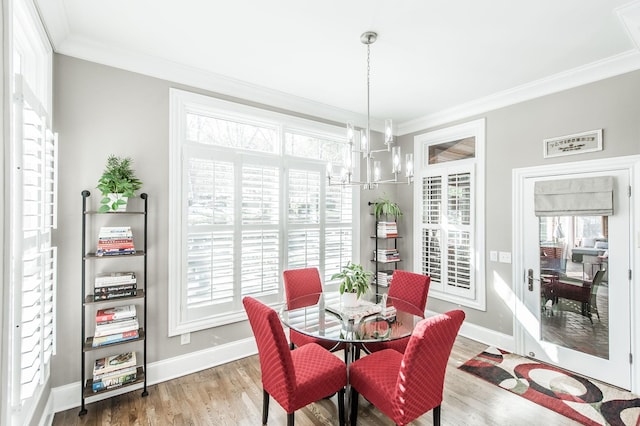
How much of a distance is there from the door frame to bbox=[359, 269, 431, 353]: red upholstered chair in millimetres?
1254

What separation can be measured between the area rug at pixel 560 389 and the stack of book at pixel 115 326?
3087 mm

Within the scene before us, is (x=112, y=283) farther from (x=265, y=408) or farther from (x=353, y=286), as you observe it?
(x=353, y=286)

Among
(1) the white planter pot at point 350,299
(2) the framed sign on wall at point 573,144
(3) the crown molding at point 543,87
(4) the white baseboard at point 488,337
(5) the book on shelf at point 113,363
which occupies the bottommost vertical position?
(4) the white baseboard at point 488,337

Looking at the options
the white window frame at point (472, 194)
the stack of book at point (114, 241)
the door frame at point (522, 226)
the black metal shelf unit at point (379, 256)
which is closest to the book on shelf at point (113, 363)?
the stack of book at point (114, 241)

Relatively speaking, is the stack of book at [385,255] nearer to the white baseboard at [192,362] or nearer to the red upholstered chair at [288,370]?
the white baseboard at [192,362]

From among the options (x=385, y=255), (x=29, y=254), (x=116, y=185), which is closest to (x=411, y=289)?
(x=385, y=255)

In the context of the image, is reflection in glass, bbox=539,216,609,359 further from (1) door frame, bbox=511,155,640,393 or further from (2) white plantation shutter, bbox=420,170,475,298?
(2) white plantation shutter, bbox=420,170,475,298

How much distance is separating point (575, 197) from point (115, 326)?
14.0 ft

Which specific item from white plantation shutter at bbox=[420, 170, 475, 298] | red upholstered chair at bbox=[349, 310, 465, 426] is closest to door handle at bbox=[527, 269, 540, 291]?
white plantation shutter at bbox=[420, 170, 475, 298]

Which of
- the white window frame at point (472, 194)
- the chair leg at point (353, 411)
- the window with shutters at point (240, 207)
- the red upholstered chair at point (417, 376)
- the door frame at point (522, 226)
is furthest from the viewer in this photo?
the white window frame at point (472, 194)

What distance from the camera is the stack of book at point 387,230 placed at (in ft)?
14.3

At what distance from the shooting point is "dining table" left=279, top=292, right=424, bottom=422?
207 cm

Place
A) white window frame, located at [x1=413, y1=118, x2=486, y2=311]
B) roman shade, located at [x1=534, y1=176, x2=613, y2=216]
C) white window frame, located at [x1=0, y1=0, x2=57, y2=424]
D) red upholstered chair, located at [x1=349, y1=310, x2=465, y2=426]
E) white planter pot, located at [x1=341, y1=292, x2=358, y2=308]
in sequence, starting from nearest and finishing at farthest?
white window frame, located at [x1=0, y1=0, x2=57, y2=424] → red upholstered chair, located at [x1=349, y1=310, x2=465, y2=426] → white planter pot, located at [x1=341, y1=292, x2=358, y2=308] → roman shade, located at [x1=534, y1=176, x2=613, y2=216] → white window frame, located at [x1=413, y1=118, x2=486, y2=311]

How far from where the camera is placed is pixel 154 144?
Result: 2811mm
